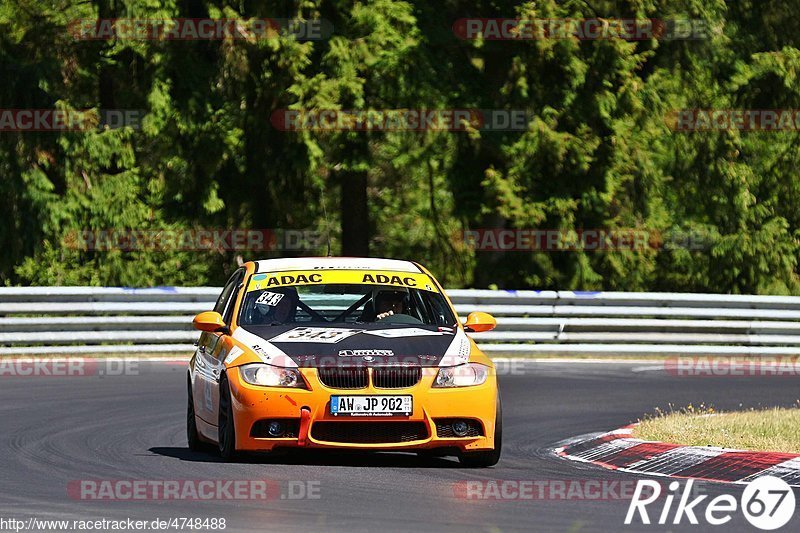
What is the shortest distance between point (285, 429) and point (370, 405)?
0.56m

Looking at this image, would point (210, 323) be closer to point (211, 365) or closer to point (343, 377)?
point (211, 365)

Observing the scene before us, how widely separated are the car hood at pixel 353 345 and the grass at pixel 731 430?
2011 millimetres

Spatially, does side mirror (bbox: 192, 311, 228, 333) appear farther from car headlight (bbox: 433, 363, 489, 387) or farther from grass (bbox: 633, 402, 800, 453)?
grass (bbox: 633, 402, 800, 453)

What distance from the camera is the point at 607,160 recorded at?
92.0ft

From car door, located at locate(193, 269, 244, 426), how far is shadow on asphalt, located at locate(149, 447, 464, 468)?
1.00 ft

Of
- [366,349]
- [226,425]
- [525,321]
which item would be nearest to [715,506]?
[366,349]

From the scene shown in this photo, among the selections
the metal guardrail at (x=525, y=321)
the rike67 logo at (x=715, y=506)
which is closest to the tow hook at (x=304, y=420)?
the rike67 logo at (x=715, y=506)

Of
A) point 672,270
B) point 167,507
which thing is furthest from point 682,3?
point 167,507

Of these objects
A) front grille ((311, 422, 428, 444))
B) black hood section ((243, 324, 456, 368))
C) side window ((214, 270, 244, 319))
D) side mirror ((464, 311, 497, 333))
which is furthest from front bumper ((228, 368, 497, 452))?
side window ((214, 270, 244, 319))

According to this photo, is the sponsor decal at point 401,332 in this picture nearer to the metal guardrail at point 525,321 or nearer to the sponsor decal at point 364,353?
the sponsor decal at point 364,353

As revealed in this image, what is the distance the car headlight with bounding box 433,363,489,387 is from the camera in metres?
10.6

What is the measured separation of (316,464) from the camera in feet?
35.1

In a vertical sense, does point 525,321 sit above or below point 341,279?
below

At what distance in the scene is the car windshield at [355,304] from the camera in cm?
1173
